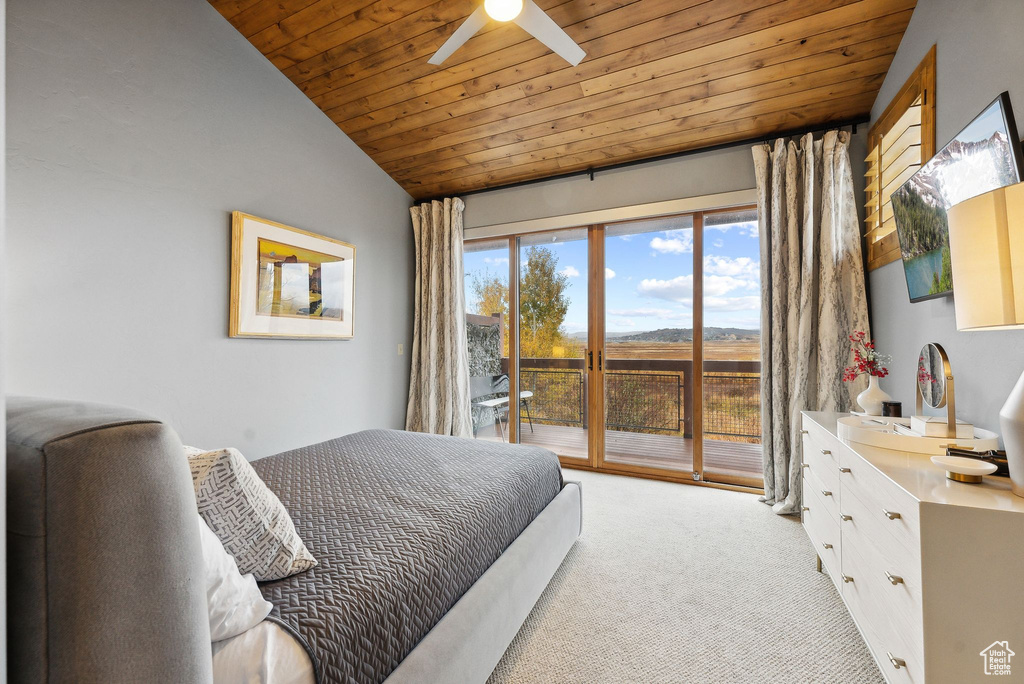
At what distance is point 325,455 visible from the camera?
7.63 ft

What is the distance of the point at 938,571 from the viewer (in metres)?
1.13

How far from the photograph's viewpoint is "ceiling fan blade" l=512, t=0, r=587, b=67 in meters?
1.94

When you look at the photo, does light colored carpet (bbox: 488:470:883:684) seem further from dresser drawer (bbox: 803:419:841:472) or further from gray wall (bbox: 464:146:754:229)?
gray wall (bbox: 464:146:754:229)

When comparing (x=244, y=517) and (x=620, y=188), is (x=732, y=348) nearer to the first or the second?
(x=620, y=188)

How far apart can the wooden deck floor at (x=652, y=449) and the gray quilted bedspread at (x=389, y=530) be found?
59.6 inches

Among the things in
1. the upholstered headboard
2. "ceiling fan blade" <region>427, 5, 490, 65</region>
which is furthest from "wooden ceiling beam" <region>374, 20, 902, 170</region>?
the upholstered headboard

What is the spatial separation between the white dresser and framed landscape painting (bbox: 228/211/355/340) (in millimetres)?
3224

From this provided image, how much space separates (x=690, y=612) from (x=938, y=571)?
101cm

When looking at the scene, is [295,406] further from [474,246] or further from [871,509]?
[871,509]

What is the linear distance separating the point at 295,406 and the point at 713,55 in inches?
137

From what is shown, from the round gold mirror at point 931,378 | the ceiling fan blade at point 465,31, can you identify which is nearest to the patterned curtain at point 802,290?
the round gold mirror at point 931,378

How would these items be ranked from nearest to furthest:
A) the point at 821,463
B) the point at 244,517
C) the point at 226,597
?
the point at 226,597 → the point at 244,517 → the point at 821,463

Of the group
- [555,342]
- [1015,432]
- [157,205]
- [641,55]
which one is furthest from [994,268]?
[157,205]

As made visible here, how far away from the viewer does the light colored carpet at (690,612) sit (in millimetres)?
1589
